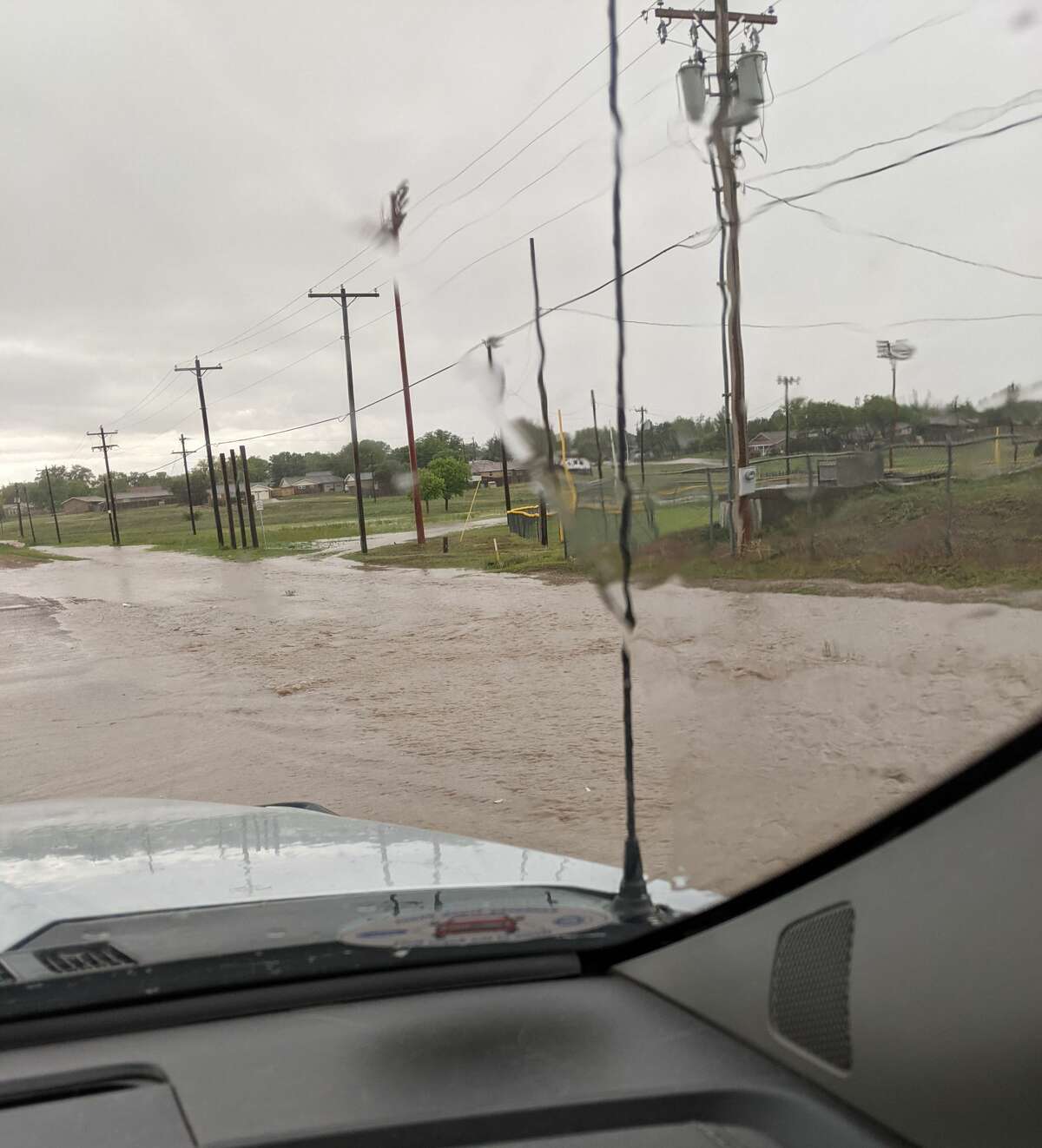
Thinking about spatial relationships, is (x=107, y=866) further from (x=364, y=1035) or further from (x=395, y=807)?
(x=395, y=807)

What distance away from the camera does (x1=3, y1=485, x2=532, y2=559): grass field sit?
4231 cm

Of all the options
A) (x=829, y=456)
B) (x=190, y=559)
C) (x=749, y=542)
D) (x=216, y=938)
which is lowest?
(x=190, y=559)

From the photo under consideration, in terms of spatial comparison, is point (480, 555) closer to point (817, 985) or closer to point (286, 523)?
point (817, 985)

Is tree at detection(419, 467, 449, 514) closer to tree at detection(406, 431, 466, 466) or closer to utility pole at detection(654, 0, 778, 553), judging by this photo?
tree at detection(406, 431, 466, 466)

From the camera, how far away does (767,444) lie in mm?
2100

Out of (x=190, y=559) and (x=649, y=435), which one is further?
(x=190, y=559)

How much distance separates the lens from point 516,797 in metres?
6.53

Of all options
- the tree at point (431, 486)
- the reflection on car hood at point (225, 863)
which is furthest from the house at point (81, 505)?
the reflection on car hood at point (225, 863)

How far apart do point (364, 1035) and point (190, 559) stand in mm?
41122

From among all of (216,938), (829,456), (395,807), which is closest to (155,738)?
(395,807)

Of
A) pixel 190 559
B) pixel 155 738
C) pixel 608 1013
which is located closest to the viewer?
pixel 608 1013

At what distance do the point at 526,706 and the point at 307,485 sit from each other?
167ft

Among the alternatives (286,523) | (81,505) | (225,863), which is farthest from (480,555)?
(81,505)

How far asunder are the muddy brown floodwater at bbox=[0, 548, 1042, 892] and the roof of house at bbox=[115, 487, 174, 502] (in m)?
85.6
